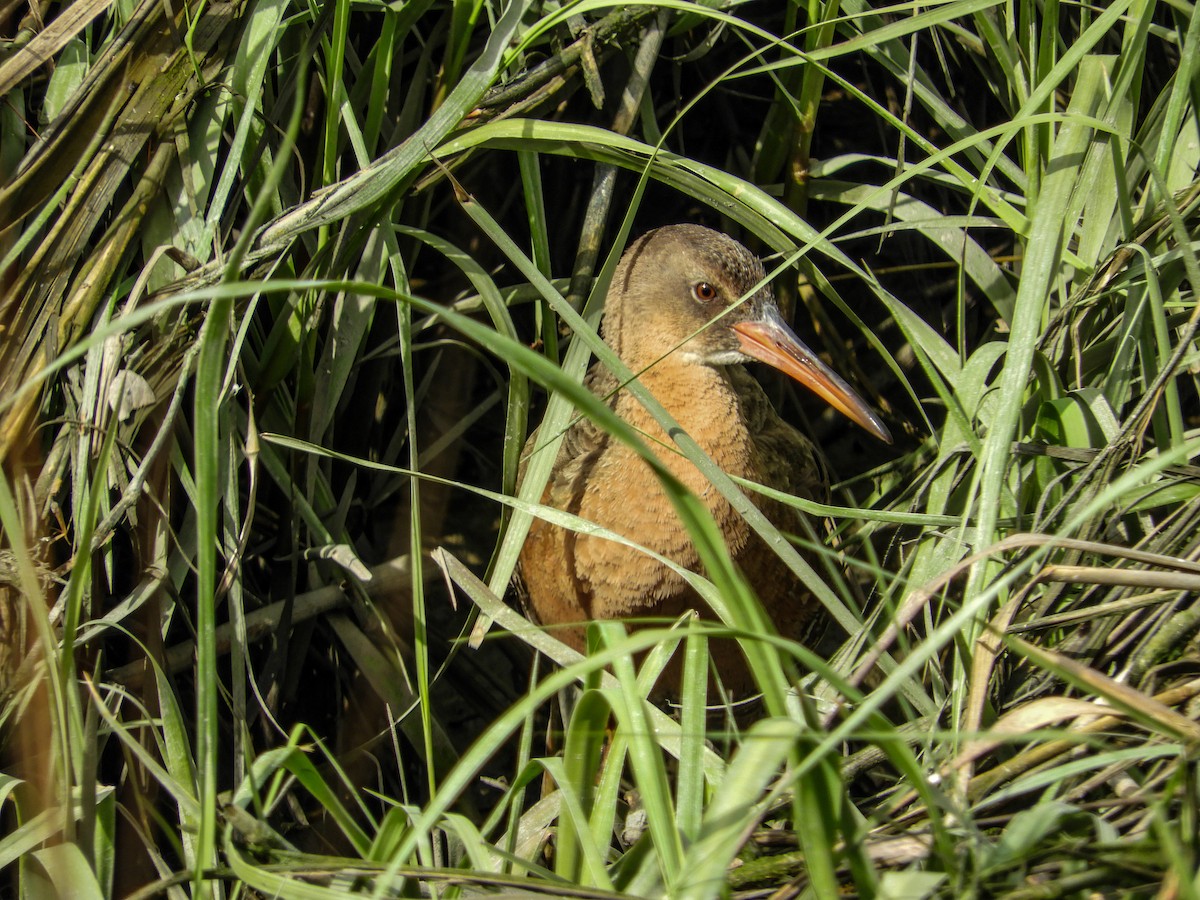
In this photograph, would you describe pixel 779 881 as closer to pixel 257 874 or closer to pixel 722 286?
pixel 257 874

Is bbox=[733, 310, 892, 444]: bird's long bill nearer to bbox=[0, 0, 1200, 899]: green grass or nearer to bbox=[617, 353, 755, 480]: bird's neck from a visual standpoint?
bbox=[617, 353, 755, 480]: bird's neck

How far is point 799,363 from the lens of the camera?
103 inches

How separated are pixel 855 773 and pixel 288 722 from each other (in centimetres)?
141

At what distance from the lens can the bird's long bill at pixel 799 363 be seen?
2.56m

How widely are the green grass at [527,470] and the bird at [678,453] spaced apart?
0.54 feet

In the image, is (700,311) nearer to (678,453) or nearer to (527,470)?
(678,453)

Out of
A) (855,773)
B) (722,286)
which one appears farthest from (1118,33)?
(855,773)

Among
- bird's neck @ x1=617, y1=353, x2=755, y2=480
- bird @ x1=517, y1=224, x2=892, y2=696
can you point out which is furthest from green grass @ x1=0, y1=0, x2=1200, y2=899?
bird's neck @ x1=617, y1=353, x2=755, y2=480


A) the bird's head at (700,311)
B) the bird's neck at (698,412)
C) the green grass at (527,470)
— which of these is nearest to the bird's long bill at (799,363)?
the bird's head at (700,311)

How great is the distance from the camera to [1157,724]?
4.71 ft

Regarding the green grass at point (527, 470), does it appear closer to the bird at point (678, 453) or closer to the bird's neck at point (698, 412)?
the bird at point (678, 453)

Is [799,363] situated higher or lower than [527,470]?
higher

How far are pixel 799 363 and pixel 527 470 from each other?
70cm

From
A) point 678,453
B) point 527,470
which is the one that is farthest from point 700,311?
point 527,470
